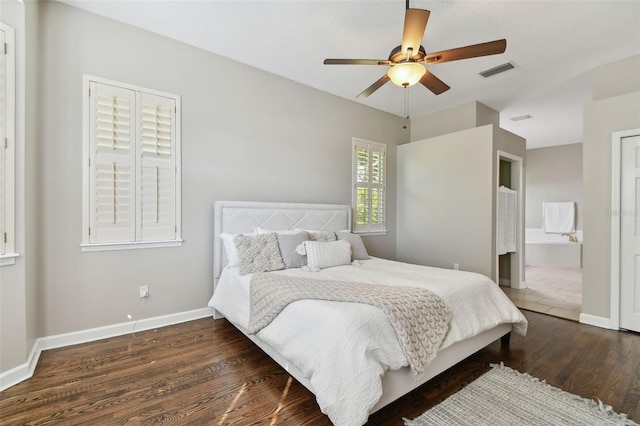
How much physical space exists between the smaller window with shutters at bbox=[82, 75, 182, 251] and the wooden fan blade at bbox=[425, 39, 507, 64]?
2.61 metres

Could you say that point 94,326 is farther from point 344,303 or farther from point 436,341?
point 436,341

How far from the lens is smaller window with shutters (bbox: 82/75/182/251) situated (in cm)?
270

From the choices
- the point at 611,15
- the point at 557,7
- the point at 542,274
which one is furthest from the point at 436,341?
the point at 542,274

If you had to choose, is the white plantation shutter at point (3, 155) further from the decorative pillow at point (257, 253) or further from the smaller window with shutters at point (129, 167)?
the decorative pillow at point (257, 253)

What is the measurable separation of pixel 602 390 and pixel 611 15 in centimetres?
317

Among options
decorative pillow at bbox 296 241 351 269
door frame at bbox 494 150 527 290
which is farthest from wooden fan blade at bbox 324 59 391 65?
door frame at bbox 494 150 527 290

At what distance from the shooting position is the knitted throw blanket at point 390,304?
1750mm

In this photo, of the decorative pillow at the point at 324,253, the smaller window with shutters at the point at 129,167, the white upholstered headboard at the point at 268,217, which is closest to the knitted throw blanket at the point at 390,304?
the decorative pillow at the point at 324,253

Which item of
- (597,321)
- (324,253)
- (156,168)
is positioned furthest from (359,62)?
(597,321)

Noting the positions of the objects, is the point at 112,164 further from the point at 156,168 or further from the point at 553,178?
the point at 553,178

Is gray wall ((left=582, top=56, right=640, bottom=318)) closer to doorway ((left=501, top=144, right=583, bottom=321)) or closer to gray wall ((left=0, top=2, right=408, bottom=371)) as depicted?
doorway ((left=501, top=144, right=583, bottom=321))

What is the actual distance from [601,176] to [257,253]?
154 inches

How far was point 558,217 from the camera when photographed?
24.9ft

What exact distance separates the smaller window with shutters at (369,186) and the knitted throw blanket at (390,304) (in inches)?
99.2
